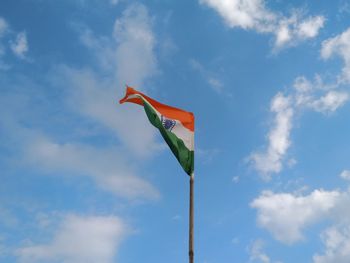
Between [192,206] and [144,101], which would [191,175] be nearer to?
[192,206]

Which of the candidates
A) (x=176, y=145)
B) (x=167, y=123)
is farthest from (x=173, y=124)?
(x=176, y=145)

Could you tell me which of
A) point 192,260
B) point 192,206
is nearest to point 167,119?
point 192,206

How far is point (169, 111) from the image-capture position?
73.8 feet

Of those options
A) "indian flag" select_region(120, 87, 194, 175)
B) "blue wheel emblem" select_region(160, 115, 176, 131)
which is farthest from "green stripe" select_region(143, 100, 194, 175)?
"blue wheel emblem" select_region(160, 115, 176, 131)

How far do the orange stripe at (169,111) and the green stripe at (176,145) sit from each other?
0.39m

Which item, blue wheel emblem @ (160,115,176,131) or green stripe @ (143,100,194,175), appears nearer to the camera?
green stripe @ (143,100,194,175)

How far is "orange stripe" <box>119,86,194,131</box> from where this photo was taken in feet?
72.4

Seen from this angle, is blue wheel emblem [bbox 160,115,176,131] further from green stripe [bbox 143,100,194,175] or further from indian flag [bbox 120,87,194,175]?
green stripe [bbox 143,100,194,175]

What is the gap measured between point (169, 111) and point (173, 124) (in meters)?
0.92

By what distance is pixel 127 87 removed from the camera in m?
23.3

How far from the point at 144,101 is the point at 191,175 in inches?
220

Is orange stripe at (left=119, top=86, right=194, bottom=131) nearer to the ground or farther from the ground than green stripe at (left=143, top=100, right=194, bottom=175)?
farther from the ground

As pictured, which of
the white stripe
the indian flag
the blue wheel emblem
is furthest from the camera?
the blue wheel emblem

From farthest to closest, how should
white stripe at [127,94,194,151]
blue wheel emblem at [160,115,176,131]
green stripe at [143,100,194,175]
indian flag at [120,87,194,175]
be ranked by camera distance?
blue wheel emblem at [160,115,176,131] → white stripe at [127,94,194,151] → indian flag at [120,87,194,175] → green stripe at [143,100,194,175]
